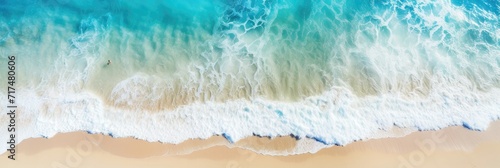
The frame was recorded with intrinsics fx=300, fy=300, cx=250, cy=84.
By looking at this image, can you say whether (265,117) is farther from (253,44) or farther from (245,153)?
(253,44)

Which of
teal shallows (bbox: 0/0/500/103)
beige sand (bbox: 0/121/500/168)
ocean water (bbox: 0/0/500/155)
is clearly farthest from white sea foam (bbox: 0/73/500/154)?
teal shallows (bbox: 0/0/500/103)

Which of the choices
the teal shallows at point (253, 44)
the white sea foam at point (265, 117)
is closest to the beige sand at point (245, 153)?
the white sea foam at point (265, 117)

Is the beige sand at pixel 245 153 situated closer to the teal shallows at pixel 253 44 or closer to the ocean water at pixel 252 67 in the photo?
the ocean water at pixel 252 67

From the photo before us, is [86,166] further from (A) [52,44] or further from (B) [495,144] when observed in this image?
(B) [495,144]

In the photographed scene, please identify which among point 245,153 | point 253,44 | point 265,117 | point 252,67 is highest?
point 253,44

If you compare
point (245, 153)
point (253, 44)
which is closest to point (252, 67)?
point (253, 44)

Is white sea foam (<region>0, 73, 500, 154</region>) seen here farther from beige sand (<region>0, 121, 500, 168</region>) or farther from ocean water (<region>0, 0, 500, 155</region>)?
beige sand (<region>0, 121, 500, 168</region>)
